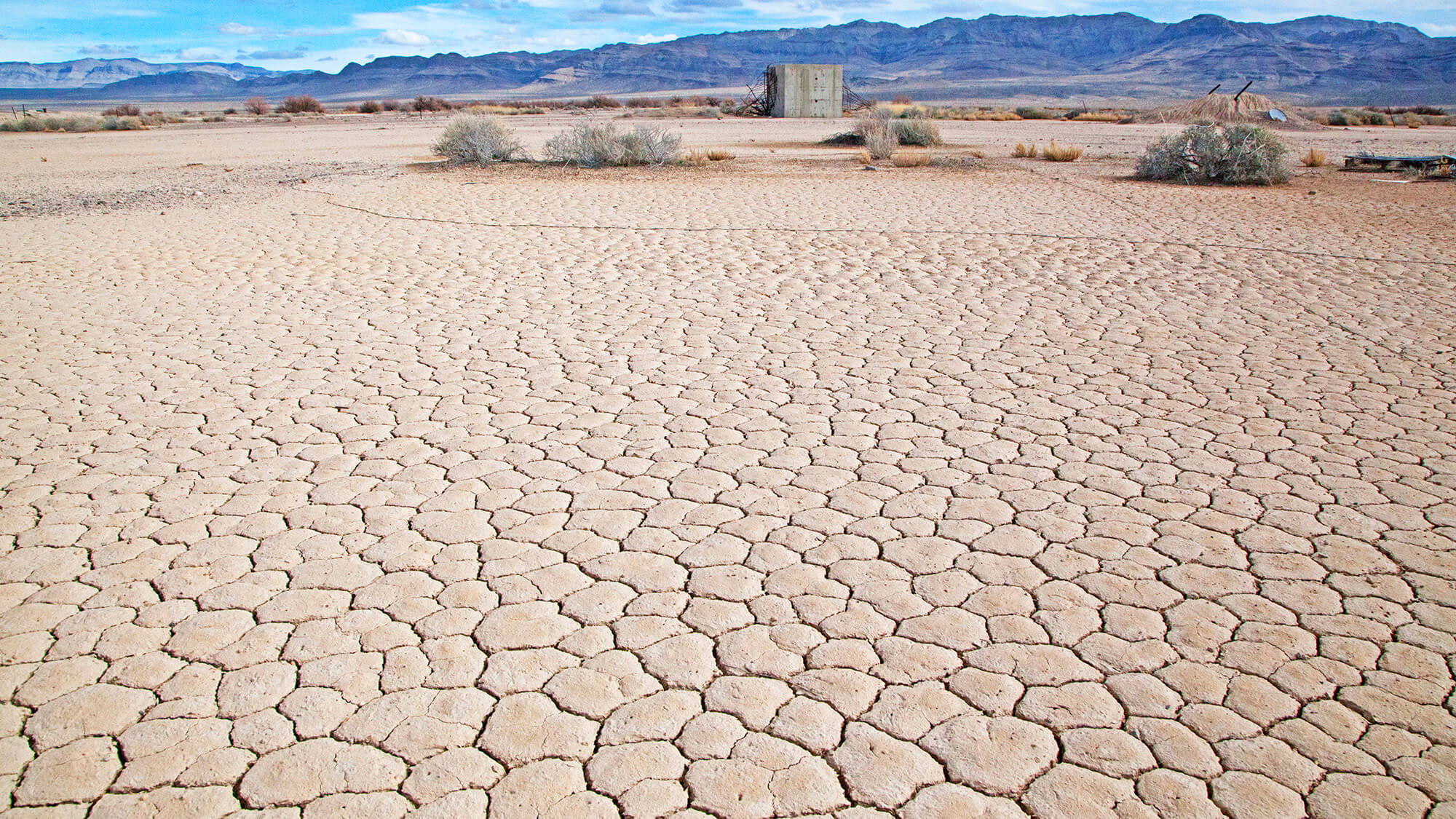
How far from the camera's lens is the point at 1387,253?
9914 millimetres

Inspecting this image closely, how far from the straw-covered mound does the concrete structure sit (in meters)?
14.5

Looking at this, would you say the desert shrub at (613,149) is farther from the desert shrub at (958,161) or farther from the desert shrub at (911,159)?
the desert shrub at (958,161)

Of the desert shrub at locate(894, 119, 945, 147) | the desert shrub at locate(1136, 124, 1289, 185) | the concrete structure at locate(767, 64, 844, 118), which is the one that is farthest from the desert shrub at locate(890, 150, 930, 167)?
the concrete structure at locate(767, 64, 844, 118)

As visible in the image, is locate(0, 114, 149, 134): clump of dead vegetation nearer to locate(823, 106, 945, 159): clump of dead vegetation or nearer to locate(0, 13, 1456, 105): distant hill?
locate(823, 106, 945, 159): clump of dead vegetation

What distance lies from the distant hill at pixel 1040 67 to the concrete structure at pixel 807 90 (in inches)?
2219

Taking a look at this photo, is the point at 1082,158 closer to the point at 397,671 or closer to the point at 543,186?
the point at 543,186

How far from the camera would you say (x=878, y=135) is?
22.5 m

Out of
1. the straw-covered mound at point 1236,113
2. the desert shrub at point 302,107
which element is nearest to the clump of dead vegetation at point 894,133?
the straw-covered mound at point 1236,113

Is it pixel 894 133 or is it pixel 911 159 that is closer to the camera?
pixel 911 159

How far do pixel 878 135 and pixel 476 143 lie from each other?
8.90m

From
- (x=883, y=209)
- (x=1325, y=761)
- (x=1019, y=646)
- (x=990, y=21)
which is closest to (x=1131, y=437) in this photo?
(x=1019, y=646)

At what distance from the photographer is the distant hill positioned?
358 feet

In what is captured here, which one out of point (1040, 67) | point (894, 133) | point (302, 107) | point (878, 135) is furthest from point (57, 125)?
point (1040, 67)

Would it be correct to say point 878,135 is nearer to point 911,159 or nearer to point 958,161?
point 911,159
